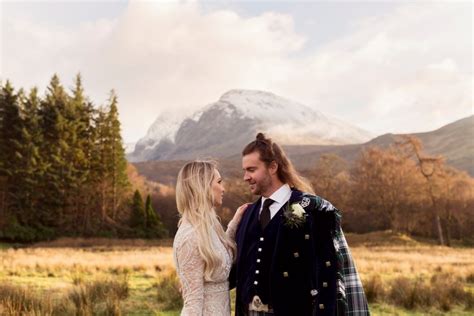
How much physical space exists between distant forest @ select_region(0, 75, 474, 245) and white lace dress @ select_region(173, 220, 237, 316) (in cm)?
2626

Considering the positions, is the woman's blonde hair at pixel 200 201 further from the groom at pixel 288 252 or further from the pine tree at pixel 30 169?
the pine tree at pixel 30 169

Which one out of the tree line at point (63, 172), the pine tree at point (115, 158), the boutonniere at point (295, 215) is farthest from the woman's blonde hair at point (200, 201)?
the pine tree at point (115, 158)

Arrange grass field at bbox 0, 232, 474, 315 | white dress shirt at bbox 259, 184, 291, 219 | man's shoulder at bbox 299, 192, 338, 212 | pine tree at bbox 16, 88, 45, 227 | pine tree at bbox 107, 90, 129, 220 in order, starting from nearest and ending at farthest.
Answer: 1. man's shoulder at bbox 299, 192, 338, 212
2. white dress shirt at bbox 259, 184, 291, 219
3. grass field at bbox 0, 232, 474, 315
4. pine tree at bbox 16, 88, 45, 227
5. pine tree at bbox 107, 90, 129, 220

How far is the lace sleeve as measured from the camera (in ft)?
8.84

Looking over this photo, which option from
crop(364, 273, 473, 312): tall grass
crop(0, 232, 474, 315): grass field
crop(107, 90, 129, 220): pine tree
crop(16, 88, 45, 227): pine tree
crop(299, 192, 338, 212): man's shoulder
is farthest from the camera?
crop(107, 90, 129, 220): pine tree

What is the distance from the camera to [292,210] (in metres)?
2.79

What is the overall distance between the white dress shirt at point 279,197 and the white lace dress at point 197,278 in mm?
406

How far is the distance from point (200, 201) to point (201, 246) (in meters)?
0.28

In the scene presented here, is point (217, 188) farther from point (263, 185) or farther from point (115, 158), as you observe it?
point (115, 158)

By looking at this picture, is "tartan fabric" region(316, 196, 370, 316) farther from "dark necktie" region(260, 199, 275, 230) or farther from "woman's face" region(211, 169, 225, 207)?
"woman's face" region(211, 169, 225, 207)

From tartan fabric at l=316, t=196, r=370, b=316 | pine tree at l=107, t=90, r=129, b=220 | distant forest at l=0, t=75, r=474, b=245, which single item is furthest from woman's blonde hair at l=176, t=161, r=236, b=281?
pine tree at l=107, t=90, r=129, b=220

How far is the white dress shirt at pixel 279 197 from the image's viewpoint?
291cm

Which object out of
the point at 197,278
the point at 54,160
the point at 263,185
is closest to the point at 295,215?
the point at 263,185

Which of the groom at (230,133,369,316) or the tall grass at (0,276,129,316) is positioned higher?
the groom at (230,133,369,316)
